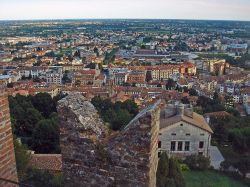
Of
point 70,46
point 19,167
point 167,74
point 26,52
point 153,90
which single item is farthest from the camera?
point 70,46

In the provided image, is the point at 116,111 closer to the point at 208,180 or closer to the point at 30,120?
the point at 30,120

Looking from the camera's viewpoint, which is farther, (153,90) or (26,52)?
(26,52)

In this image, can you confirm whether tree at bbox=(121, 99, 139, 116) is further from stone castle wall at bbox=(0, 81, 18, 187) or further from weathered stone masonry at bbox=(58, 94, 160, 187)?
weathered stone masonry at bbox=(58, 94, 160, 187)

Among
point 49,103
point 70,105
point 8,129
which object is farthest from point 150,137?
point 49,103

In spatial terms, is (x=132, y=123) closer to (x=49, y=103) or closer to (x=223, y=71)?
(x=49, y=103)

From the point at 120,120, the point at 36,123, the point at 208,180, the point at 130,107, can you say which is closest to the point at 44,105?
the point at 36,123

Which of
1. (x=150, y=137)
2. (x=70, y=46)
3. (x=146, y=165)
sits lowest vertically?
(x=70, y=46)
